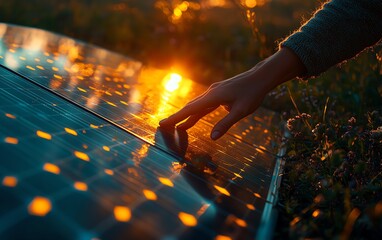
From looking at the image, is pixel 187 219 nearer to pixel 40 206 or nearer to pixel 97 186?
pixel 97 186

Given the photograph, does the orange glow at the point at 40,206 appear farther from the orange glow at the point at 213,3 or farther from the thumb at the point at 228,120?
the orange glow at the point at 213,3

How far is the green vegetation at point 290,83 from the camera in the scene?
1.37 m

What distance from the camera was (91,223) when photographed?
2.61 feet

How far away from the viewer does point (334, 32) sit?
1.67m

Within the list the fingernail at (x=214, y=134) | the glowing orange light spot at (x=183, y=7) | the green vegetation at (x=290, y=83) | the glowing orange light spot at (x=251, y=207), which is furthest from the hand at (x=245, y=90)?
the glowing orange light spot at (x=183, y=7)

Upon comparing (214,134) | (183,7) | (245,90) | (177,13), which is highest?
(183,7)

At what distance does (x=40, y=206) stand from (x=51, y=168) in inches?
7.6

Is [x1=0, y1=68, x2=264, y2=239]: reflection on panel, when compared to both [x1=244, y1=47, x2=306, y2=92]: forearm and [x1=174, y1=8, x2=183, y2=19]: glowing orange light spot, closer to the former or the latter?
[x1=244, y1=47, x2=306, y2=92]: forearm

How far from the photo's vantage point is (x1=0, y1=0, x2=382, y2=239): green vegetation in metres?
1.37

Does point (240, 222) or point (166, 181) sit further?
point (166, 181)

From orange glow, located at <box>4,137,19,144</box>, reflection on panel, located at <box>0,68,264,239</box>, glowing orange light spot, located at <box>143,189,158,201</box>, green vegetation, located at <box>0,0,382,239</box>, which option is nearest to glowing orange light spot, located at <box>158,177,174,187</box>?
reflection on panel, located at <box>0,68,264,239</box>

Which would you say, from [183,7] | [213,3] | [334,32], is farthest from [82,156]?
[213,3]

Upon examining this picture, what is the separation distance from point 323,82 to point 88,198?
12.1 feet

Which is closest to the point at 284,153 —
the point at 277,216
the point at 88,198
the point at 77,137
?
the point at 277,216
